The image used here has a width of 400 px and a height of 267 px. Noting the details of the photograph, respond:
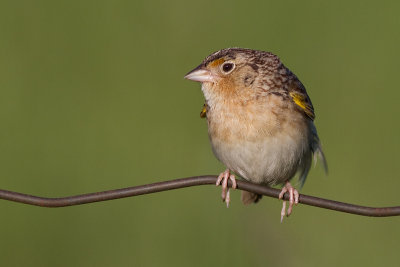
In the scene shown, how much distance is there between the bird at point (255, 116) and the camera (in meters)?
4.36

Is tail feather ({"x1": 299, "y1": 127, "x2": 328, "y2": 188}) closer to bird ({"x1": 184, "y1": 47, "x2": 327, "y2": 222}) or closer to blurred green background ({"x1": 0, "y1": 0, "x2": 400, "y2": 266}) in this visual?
bird ({"x1": 184, "y1": 47, "x2": 327, "y2": 222})

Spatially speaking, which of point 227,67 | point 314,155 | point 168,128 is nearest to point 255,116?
point 227,67

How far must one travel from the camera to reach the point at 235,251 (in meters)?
4.86

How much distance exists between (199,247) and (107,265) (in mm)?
534

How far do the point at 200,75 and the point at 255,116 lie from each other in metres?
0.36

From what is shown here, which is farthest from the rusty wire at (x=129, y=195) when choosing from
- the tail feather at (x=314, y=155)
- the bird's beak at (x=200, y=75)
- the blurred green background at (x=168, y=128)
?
the blurred green background at (x=168, y=128)

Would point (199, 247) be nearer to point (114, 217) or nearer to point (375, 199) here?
point (114, 217)

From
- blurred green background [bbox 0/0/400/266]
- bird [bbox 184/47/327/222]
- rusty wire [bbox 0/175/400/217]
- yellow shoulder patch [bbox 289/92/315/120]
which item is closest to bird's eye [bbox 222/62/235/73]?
bird [bbox 184/47/327/222]

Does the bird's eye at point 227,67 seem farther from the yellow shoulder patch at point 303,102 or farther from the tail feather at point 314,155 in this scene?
the tail feather at point 314,155

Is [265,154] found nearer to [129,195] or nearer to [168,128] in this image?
[129,195]

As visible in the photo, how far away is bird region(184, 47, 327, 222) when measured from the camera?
4355mm

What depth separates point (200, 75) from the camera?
447 centimetres

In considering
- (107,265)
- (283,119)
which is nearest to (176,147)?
(107,265)

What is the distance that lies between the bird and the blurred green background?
2.02 feet
